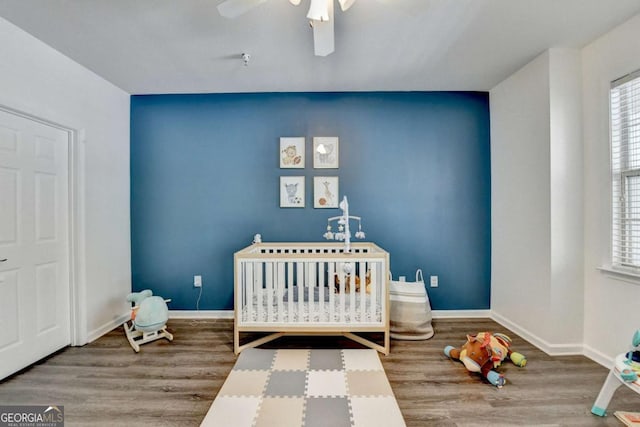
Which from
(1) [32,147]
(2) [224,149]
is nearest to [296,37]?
(2) [224,149]

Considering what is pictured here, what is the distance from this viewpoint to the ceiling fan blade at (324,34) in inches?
63.2

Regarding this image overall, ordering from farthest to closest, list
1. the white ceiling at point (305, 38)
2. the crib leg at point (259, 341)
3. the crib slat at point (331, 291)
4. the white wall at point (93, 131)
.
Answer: the crib leg at point (259, 341) < the crib slat at point (331, 291) < the white wall at point (93, 131) < the white ceiling at point (305, 38)

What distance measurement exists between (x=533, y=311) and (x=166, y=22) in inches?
141

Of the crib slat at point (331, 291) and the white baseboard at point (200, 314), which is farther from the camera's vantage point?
the white baseboard at point (200, 314)

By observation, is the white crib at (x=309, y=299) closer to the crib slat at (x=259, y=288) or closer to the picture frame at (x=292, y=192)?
the crib slat at (x=259, y=288)

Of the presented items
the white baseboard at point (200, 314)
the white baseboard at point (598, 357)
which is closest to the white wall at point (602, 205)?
the white baseboard at point (598, 357)

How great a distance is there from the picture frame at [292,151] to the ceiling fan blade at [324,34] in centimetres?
135

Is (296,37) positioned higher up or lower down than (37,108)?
higher up

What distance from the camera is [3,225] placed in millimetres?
2068

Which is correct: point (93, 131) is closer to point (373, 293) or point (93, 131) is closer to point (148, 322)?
point (148, 322)

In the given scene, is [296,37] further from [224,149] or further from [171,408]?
[171,408]

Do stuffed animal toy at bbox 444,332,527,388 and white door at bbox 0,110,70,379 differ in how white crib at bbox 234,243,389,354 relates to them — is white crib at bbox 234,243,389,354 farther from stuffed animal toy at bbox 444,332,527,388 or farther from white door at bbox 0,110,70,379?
white door at bbox 0,110,70,379

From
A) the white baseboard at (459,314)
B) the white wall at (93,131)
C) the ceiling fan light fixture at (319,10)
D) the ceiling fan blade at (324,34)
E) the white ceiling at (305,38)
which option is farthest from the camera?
the white baseboard at (459,314)

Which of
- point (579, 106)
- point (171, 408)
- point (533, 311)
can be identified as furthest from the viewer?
point (533, 311)
